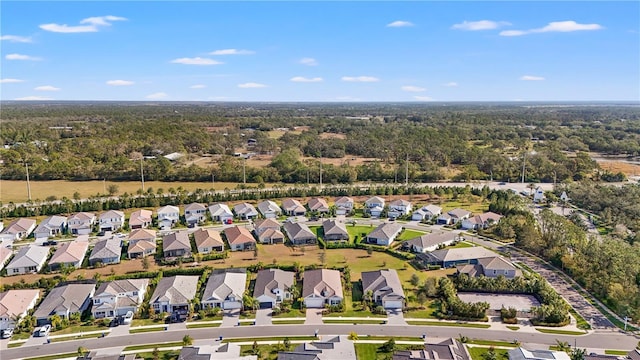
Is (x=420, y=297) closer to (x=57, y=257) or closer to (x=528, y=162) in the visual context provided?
(x=57, y=257)

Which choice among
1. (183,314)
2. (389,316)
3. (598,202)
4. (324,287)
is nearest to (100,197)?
(183,314)

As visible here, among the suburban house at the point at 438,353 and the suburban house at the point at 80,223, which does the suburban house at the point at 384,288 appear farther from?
the suburban house at the point at 80,223

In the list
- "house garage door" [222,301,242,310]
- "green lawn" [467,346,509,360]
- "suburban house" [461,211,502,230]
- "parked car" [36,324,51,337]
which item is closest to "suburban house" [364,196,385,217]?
"suburban house" [461,211,502,230]

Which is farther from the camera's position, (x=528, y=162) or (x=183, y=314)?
(x=528, y=162)

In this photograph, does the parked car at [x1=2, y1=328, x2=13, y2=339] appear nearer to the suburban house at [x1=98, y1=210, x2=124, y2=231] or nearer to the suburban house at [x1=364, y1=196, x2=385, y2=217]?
the suburban house at [x1=98, y1=210, x2=124, y2=231]

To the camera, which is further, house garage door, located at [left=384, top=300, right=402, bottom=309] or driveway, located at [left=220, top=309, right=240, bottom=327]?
house garage door, located at [left=384, top=300, right=402, bottom=309]
